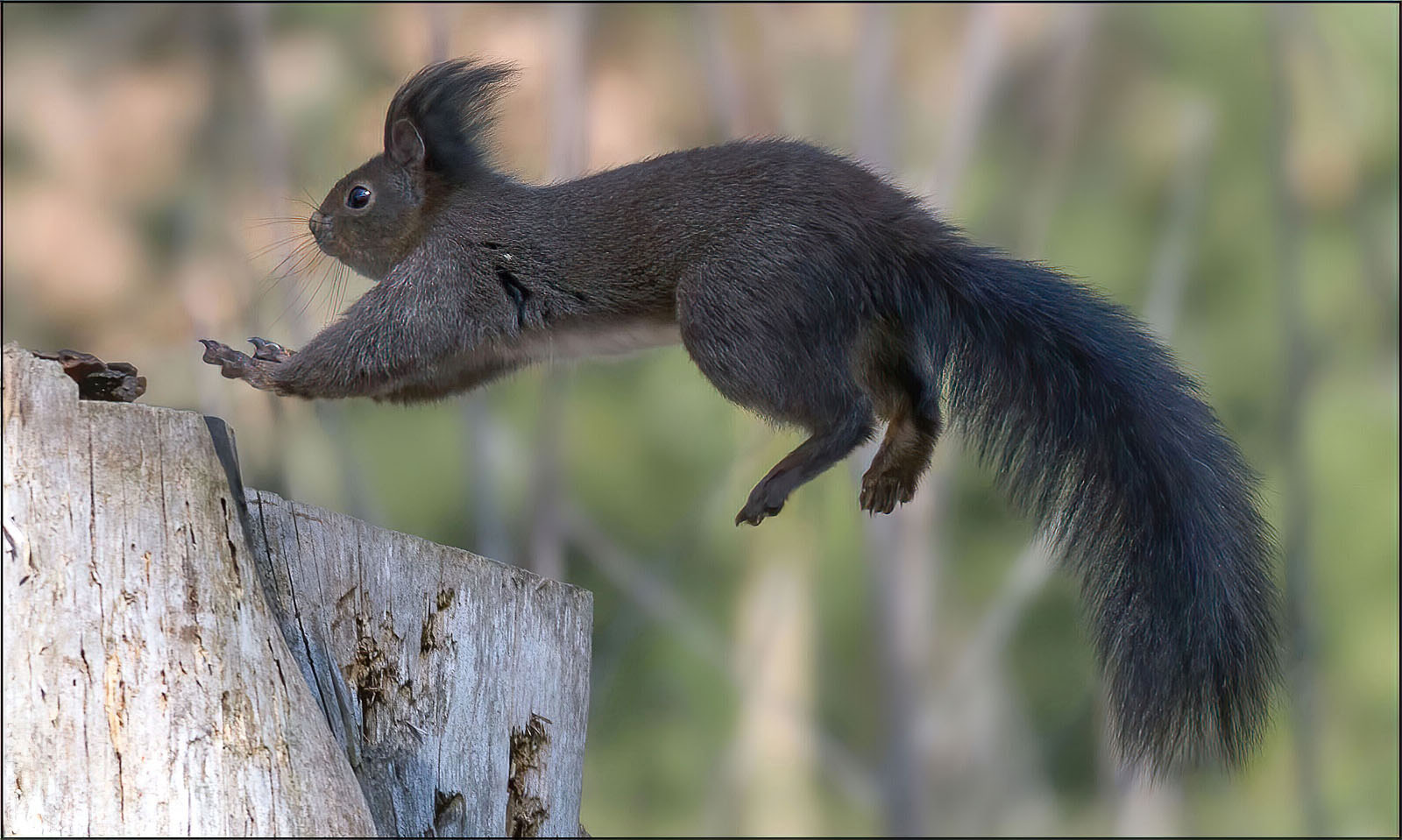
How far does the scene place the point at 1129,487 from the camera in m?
2.17

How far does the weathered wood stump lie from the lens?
4.98 ft

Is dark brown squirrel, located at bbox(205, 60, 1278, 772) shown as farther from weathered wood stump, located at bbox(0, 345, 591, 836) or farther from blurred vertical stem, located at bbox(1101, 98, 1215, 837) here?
blurred vertical stem, located at bbox(1101, 98, 1215, 837)

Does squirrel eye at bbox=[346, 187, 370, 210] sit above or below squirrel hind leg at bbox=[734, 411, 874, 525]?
above

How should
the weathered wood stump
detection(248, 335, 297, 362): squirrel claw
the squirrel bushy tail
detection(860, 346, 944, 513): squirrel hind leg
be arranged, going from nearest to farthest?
the weathered wood stump, the squirrel bushy tail, detection(248, 335, 297, 362): squirrel claw, detection(860, 346, 944, 513): squirrel hind leg

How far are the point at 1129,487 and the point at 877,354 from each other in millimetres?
580

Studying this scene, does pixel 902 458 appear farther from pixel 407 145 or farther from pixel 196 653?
pixel 196 653

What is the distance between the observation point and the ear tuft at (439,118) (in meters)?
2.86

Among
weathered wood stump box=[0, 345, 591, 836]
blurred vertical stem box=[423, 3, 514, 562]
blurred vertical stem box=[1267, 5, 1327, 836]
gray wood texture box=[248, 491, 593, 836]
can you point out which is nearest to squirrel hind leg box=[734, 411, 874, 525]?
gray wood texture box=[248, 491, 593, 836]

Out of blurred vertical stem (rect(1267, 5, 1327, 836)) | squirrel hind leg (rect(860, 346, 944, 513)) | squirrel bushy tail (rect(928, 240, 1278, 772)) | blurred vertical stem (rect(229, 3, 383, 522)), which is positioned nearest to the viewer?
squirrel bushy tail (rect(928, 240, 1278, 772))

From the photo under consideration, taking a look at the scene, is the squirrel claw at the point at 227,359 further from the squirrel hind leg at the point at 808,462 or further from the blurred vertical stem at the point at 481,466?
the blurred vertical stem at the point at 481,466

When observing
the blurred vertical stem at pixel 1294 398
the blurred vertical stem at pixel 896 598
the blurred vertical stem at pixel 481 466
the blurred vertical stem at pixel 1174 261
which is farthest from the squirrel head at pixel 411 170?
the blurred vertical stem at pixel 1294 398

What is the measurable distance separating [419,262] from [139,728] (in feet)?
4.17

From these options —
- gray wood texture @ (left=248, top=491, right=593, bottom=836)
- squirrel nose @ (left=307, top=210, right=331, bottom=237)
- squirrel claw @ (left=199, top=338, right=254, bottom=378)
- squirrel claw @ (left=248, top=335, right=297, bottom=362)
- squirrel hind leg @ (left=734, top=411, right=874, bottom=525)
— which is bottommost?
gray wood texture @ (left=248, top=491, right=593, bottom=836)

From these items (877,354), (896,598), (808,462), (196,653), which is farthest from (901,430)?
(896,598)
